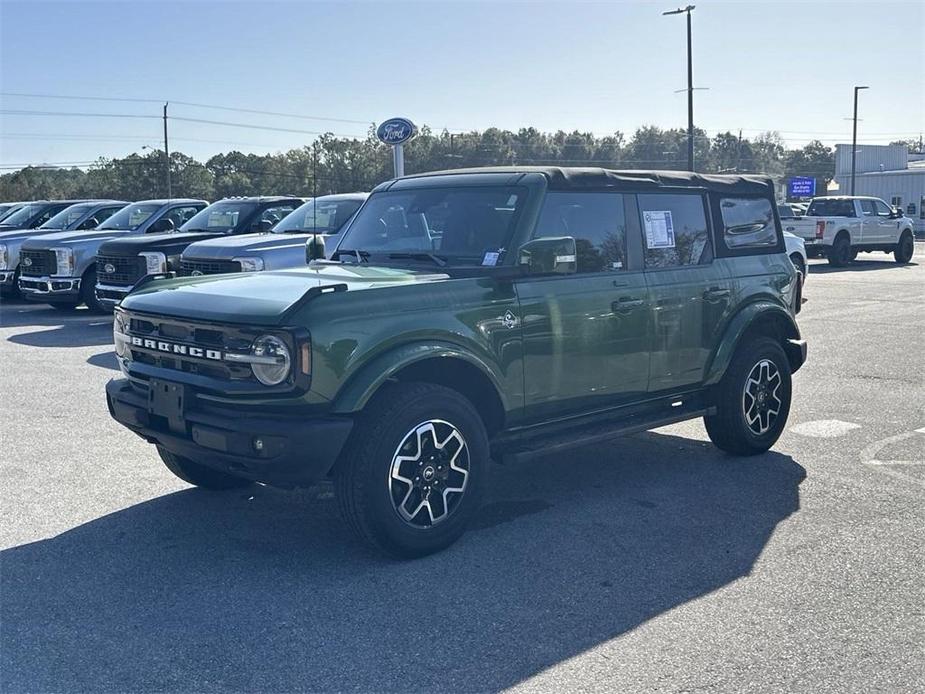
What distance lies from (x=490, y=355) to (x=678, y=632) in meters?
1.79

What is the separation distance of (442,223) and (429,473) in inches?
66.5

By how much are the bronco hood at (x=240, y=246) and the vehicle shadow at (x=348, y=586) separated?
6.29m

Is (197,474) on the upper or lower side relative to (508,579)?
upper

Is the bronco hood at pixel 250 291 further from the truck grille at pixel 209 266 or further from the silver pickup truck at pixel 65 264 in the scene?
the silver pickup truck at pixel 65 264

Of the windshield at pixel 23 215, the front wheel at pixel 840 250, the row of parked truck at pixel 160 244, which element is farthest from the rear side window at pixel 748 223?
the front wheel at pixel 840 250

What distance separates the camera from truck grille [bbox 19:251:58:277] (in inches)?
619

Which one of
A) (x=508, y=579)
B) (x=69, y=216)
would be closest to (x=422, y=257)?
(x=508, y=579)

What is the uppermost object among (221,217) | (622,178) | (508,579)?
(622,178)

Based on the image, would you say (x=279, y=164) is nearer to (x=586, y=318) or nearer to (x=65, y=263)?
(x=65, y=263)

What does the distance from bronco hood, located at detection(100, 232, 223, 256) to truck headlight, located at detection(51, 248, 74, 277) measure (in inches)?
73.5

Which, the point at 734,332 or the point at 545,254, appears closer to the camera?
the point at 545,254

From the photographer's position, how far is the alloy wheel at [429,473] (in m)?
4.89

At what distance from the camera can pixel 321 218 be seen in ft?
42.8

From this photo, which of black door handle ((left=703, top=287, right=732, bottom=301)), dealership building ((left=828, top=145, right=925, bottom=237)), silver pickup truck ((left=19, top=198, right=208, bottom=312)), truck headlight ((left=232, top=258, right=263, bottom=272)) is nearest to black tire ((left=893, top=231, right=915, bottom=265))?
silver pickup truck ((left=19, top=198, right=208, bottom=312))
